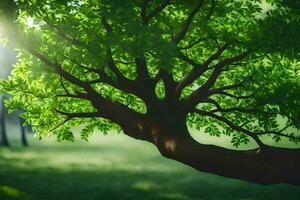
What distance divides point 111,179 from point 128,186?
250 centimetres

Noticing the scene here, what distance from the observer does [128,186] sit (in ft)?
86.2

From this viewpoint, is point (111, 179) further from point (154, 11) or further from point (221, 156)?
point (154, 11)

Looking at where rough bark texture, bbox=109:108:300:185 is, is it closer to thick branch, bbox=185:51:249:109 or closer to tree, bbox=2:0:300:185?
tree, bbox=2:0:300:185

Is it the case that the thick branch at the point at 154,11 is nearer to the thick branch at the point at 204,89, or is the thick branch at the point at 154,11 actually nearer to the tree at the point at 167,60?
the tree at the point at 167,60

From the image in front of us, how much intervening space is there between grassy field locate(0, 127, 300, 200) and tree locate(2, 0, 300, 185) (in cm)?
886

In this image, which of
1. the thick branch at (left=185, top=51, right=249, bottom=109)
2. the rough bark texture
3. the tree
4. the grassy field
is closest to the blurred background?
the grassy field

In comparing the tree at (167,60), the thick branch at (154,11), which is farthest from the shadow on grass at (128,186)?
the thick branch at (154,11)

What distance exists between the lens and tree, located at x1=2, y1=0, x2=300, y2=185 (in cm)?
1202

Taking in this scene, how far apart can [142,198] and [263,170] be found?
441 inches

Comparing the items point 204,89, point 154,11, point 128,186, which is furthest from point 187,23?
point 128,186

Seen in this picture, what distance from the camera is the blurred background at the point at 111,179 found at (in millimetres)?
23609

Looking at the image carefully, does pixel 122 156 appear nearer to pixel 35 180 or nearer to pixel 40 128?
pixel 35 180

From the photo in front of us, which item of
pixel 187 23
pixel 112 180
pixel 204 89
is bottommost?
pixel 112 180

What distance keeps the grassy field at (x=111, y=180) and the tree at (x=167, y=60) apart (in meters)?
8.86
